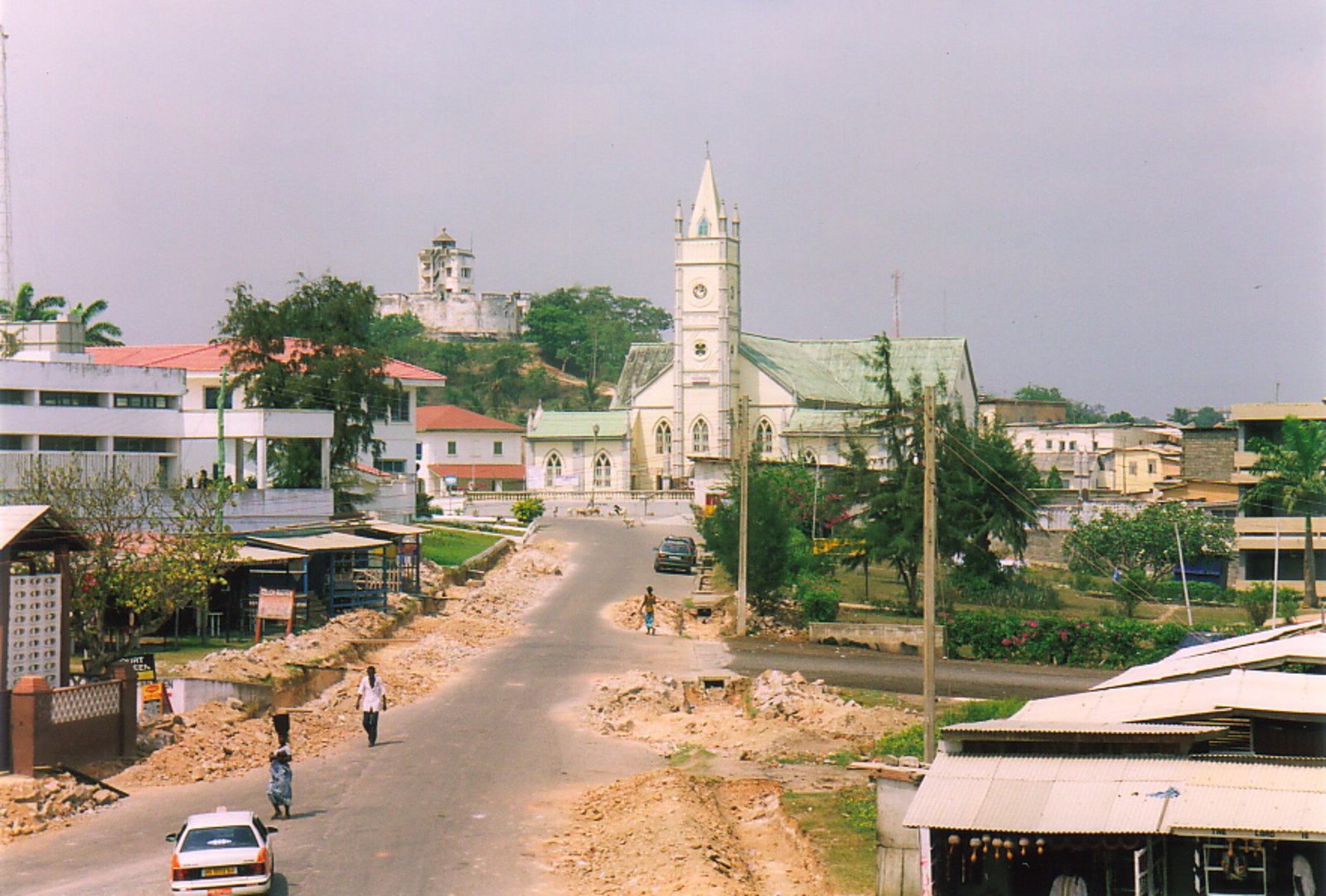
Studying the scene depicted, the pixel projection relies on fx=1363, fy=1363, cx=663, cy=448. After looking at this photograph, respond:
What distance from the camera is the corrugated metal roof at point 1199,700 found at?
52.6 ft

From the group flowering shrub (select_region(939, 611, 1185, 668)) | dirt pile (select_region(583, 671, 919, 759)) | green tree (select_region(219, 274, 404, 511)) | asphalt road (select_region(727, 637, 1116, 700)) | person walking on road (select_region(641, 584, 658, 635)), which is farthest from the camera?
green tree (select_region(219, 274, 404, 511))

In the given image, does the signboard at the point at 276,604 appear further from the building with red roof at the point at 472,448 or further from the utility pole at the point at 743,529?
the building with red roof at the point at 472,448

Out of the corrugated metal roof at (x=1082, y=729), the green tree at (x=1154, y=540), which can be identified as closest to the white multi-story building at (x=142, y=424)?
the corrugated metal roof at (x=1082, y=729)

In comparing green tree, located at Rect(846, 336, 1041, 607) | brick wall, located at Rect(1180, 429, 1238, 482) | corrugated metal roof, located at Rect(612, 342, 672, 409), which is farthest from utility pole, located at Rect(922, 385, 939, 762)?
corrugated metal roof, located at Rect(612, 342, 672, 409)

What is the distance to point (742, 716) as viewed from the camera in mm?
29844

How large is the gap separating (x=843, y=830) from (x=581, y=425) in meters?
83.7

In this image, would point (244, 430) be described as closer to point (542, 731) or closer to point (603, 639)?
point (603, 639)

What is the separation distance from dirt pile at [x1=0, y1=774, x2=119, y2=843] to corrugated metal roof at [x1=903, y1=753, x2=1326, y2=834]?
1281 centimetres

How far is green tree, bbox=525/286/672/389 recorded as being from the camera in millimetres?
193250

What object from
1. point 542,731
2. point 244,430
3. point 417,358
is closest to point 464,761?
point 542,731

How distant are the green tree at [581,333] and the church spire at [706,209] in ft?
289

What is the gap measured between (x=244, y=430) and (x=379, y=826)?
3133cm

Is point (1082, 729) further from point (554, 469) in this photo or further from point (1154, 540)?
point (554, 469)

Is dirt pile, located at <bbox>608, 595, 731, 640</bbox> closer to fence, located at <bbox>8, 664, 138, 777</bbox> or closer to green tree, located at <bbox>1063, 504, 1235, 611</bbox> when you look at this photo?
green tree, located at <bbox>1063, 504, 1235, 611</bbox>
